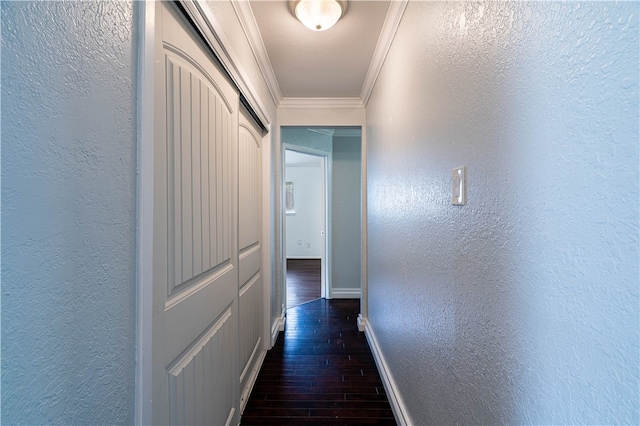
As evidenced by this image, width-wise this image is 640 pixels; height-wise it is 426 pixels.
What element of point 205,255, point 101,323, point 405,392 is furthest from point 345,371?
point 101,323

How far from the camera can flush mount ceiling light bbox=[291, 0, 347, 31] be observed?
4.95 ft

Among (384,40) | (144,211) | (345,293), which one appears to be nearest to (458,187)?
(144,211)

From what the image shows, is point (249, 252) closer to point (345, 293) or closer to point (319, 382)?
point (319, 382)

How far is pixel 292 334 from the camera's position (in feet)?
9.37

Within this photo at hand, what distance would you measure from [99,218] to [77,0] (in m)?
0.41

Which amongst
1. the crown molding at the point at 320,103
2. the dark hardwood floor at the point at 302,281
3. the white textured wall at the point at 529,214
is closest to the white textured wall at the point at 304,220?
the dark hardwood floor at the point at 302,281

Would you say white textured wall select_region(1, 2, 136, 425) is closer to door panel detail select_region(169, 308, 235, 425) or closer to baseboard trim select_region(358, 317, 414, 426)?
door panel detail select_region(169, 308, 235, 425)

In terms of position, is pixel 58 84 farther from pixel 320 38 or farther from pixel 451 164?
pixel 320 38

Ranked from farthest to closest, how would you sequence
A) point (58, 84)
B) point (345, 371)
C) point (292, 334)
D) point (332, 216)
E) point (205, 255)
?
1. point (332, 216)
2. point (292, 334)
3. point (345, 371)
4. point (205, 255)
5. point (58, 84)

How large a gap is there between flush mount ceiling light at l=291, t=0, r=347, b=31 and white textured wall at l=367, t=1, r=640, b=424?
0.53 metres

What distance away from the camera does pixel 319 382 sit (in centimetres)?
205

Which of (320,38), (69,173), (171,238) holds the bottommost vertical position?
(171,238)

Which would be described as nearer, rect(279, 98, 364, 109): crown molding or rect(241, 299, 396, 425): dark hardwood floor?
rect(241, 299, 396, 425): dark hardwood floor

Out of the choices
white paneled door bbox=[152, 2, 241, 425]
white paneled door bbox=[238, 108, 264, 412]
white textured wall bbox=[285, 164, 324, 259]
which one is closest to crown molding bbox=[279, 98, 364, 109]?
white paneled door bbox=[238, 108, 264, 412]
